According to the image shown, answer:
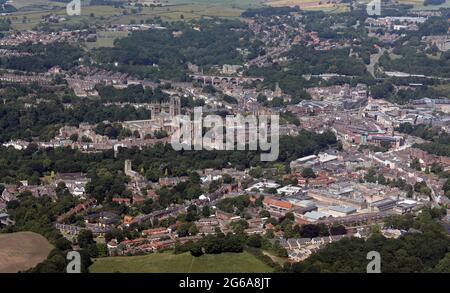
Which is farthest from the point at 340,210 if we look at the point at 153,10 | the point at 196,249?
the point at 153,10

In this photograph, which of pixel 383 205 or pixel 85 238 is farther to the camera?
pixel 383 205

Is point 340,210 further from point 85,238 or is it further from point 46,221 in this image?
point 46,221

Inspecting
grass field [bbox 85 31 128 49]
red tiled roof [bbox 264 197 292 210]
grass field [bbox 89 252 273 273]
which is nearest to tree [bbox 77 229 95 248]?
grass field [bbox 89 252 273 273]

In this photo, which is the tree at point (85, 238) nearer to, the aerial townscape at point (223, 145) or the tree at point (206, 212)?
the aerial townscape at point (223, 145)

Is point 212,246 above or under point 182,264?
above
